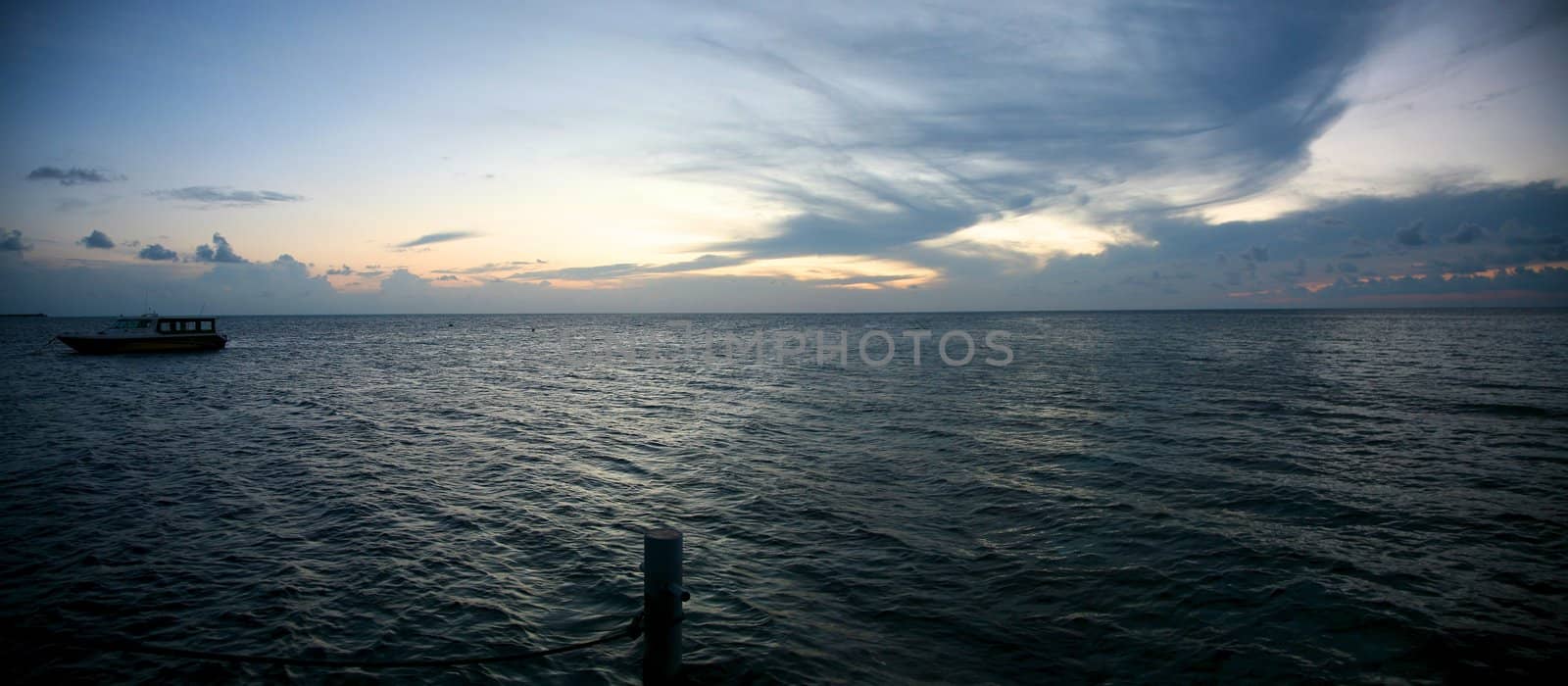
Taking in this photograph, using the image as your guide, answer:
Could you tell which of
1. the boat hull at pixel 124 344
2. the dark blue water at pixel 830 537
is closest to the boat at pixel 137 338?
the boat hull at pixel 124 344

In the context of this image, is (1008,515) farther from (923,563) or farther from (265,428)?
(265,428)

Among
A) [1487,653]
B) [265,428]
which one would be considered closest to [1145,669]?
[1487,653]

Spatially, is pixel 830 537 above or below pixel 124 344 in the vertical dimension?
below

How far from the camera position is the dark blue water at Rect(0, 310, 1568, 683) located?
9.68 meters

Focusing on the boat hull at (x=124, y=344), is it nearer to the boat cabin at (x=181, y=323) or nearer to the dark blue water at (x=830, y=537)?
the boat cabin at (x=181, y=323)

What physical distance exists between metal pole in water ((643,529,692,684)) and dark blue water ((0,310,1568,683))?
1737 mm

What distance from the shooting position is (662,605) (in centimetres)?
736

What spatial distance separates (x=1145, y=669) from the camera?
29.7ft

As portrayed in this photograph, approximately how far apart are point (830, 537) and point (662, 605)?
24.4ft

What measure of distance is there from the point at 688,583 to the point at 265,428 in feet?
82.9

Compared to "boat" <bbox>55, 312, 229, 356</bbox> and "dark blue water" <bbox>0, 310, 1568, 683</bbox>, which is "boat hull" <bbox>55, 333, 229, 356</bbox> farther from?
"dark blue water" <bbox>0, 310, 1568, 683</bbox>

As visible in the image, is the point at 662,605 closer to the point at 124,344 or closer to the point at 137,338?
the point at 137,338

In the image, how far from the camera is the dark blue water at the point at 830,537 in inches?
381

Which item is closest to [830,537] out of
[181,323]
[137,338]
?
[137,338]
